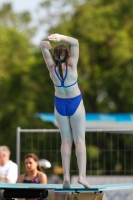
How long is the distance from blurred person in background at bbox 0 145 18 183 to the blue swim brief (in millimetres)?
3035

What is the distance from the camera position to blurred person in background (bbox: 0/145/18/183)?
12992mm

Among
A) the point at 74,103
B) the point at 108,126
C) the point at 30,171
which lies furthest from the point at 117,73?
the point at 74,103

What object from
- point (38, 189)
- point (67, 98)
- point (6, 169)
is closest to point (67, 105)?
point (67, 98)

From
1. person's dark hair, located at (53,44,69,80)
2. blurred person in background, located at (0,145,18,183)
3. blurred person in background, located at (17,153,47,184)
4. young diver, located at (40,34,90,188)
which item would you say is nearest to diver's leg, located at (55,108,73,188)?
young diver, located at (40,34,90,188)

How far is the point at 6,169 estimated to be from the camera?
13.2 m

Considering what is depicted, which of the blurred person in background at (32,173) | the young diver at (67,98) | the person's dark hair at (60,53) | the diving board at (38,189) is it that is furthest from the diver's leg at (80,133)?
the blurred person in background at (32,173)

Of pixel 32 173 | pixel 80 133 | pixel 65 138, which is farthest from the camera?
pixel 32 173

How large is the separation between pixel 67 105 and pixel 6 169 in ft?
11.2

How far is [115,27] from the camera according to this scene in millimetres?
40250

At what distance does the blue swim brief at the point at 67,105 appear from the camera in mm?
10070

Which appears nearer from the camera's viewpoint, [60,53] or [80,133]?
[60,53]

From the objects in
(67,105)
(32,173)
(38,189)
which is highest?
(67,105)

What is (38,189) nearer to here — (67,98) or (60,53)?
(67,98)

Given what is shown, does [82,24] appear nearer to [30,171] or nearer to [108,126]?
[108,126]
